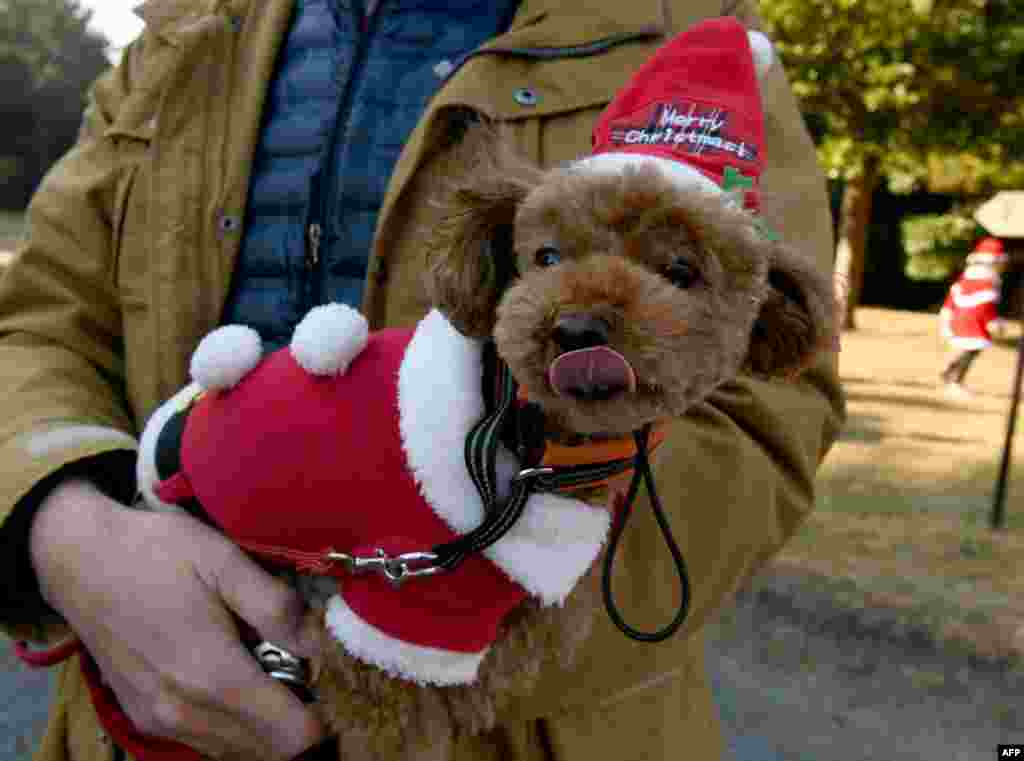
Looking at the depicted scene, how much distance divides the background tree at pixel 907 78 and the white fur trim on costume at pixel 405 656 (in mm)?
8920

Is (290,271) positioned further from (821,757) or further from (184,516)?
(821,757)

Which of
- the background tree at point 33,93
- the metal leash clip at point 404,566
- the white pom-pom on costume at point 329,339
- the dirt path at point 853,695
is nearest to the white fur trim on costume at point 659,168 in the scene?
the white pom-pom on costume at point 329,339

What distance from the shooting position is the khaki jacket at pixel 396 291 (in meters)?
1.13

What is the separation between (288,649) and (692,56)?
0.78 m

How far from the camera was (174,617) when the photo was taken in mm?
1032

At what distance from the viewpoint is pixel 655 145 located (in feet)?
3.13

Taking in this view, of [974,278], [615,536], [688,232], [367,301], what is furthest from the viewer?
[974,278]

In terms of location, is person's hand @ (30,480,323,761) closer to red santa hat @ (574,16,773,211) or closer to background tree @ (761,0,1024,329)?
red santa hat @ (574,16,773,211)


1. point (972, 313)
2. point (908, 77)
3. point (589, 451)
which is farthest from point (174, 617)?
point (908, 77)

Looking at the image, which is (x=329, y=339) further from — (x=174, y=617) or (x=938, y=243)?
(x=938, y=243)

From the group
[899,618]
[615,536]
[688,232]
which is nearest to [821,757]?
[899,618]

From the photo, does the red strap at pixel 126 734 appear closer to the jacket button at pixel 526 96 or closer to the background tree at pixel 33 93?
the jacket button at pixel 526 96

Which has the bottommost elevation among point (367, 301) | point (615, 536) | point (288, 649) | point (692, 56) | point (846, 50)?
point (846, 50)

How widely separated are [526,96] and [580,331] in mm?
552
